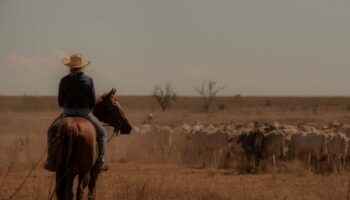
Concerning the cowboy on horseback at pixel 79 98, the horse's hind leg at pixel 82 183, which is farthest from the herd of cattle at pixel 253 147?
the horse's hind leg at pixel 82 183

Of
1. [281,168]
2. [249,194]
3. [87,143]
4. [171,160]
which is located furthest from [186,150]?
[87,143]

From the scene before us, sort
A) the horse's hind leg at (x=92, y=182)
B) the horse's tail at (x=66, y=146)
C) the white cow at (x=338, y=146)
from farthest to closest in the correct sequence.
→ 1. the white cow at (x=338, y=146)
2. the horse's hind leg at (x=92, y=182)
3. the horse's tail at (x=66, y=146)

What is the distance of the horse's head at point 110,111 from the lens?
10.2 m

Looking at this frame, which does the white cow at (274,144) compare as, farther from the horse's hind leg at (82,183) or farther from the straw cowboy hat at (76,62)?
the horse's hind leg at (82,183)

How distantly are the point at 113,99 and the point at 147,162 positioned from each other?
48.9 feet

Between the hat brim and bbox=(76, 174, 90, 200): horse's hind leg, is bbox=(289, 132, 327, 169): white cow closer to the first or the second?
the hat brim

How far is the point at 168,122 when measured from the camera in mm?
38969

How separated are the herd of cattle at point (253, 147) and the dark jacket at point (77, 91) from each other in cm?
1001

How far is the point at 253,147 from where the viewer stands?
19.6 meters

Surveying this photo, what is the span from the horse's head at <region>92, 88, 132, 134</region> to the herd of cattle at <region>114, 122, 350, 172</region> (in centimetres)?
883

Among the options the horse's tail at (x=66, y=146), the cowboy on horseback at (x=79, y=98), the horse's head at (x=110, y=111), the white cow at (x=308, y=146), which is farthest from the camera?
the white cow at (x=308, y=146)

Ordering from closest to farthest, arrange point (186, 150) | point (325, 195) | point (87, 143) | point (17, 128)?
point (87, 143), point (325, 195), point (186, 150), point (17, 128)

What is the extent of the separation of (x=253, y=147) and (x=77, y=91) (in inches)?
445

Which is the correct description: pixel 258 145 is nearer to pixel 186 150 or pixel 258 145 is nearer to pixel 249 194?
pixel 186 150
